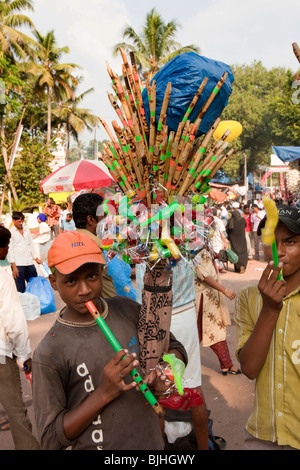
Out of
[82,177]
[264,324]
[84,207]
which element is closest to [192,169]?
[264,324]

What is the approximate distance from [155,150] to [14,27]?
26.3 metres

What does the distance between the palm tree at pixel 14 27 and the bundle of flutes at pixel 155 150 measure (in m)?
22.8

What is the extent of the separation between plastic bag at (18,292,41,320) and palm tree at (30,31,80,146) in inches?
842

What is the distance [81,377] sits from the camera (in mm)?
1607

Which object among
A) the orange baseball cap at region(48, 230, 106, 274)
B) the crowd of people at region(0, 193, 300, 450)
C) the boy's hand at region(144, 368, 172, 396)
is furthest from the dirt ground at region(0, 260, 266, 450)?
the orange baseball cap at region(48, 230, 106, 274)

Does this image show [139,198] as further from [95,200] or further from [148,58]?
[148,58]

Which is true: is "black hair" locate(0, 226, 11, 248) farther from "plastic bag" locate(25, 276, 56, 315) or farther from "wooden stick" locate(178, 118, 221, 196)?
"plastic bag" locate(25, 276, 56, 315)

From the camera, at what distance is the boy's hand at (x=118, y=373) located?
138 cm

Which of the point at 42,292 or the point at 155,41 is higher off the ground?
the point at 155,41

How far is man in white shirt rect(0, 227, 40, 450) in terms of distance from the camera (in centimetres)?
280

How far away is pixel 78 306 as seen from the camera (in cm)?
163

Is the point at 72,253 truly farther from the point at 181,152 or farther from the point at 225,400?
the point at 225,400

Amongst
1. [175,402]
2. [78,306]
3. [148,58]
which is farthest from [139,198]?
[148,58]
